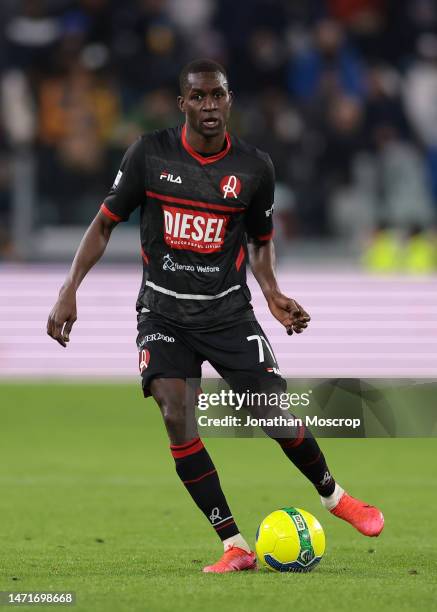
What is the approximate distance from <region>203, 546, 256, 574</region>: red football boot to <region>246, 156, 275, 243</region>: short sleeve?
1.51 m

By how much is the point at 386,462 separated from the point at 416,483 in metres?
1.19

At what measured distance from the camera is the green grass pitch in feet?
19.4

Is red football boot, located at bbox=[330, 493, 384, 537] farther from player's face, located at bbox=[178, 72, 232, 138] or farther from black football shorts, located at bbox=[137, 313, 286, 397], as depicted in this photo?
player's face, located at bbox=[178, 72, 232, 138]

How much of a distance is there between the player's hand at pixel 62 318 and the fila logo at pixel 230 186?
2.90 ft

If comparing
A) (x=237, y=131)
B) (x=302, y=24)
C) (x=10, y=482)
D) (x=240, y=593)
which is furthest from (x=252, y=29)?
(x=240, y=593)

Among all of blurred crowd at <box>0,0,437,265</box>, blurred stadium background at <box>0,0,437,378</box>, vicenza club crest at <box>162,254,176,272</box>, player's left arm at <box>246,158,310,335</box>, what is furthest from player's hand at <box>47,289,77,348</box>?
blurred crowd at <box>0,0,437,265</box>

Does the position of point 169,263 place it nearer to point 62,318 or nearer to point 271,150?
point 62,318

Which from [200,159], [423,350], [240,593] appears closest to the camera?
[240,593]

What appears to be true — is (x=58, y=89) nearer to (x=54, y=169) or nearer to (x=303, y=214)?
(x=54, y=169)

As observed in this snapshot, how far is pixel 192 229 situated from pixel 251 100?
1124cm

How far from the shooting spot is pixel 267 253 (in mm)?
6941

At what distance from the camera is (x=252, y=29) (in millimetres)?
18203

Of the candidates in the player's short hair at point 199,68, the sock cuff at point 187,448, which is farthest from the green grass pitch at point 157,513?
the player's short hair at point 199,68

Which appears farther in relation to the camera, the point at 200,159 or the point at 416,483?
the point at 416,483
